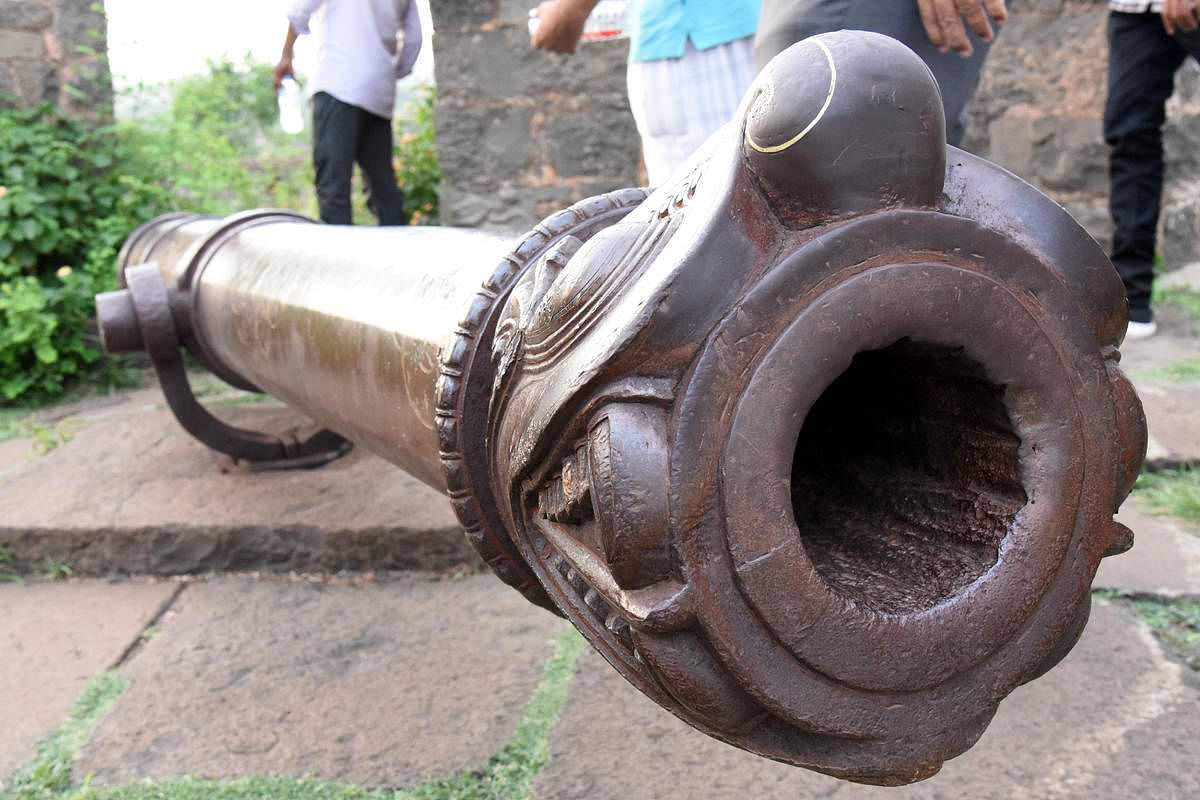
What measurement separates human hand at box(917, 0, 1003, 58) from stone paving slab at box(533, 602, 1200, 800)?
990mm

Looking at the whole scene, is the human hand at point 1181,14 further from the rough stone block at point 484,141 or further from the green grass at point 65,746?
the green grass at point 65,746

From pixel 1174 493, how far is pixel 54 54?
4938 millimetres

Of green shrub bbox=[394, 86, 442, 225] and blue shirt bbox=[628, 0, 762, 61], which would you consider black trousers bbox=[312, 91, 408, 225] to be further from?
blue shirt bbox=[628, 0, 762, 61]

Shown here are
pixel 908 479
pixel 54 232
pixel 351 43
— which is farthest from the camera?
pixel 54 232

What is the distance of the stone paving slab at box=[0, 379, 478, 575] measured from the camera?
8.09 feet

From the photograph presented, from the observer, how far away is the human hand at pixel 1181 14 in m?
3.20

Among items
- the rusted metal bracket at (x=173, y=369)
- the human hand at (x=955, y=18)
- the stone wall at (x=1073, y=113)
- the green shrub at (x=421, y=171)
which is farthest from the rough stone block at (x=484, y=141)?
the human hand at (x=955, y=18)

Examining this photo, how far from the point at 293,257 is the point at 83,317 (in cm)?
326

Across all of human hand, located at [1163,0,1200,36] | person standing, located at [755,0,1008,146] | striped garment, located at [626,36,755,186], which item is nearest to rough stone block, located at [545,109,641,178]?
human hand, located at [1163,0,1200,36]

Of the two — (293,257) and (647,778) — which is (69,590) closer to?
(293,257)

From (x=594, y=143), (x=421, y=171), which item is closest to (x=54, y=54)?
(x=421, y=171)

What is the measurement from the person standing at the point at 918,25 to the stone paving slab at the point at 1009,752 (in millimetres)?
903

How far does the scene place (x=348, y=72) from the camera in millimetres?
4250

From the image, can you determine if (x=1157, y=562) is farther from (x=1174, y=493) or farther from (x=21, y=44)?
(x=21, y=44)
